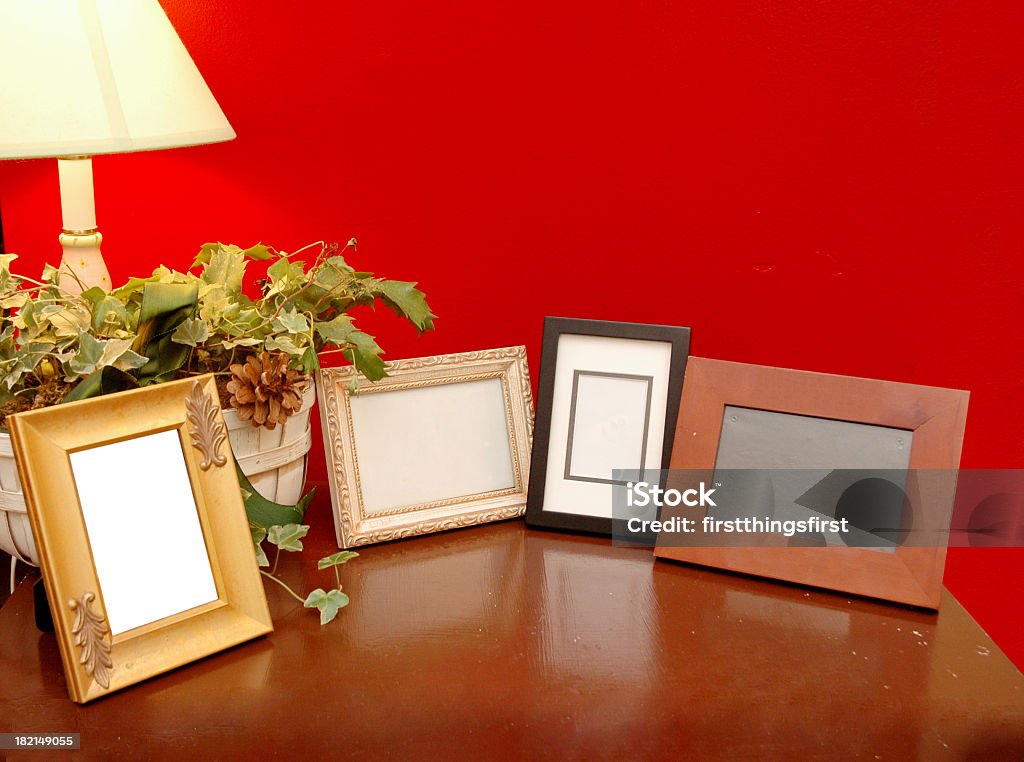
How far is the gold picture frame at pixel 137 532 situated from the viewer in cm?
79

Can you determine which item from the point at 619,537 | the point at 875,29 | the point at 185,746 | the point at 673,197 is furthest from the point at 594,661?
the point at 875,29

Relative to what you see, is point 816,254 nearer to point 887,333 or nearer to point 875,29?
point 887,333

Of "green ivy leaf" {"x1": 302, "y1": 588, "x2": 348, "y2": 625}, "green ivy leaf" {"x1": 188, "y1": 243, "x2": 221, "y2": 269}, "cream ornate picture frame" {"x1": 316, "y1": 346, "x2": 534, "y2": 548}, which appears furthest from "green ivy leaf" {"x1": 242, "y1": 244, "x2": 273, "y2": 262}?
"green ivy leaf" {"x1": 302, "y1": 588, "x2": 348, "y2": 625}

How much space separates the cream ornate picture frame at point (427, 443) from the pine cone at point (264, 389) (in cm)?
11

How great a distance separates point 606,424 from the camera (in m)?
1.13

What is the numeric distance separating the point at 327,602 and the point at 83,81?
0.55 meters

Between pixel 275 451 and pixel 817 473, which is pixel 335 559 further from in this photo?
pixel 817 473

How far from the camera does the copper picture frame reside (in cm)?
99

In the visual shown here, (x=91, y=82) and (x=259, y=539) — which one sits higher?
(x=91, y=82)

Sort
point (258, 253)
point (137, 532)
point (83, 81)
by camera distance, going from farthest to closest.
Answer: point (258, 253) → point (83, 81) → point (137, 532)

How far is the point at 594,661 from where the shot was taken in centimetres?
89

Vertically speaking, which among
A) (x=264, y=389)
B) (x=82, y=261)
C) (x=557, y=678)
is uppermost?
(x=82, y=261)

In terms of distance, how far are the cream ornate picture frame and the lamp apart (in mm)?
308

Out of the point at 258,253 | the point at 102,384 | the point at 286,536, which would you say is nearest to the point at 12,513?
the point at 102,384
